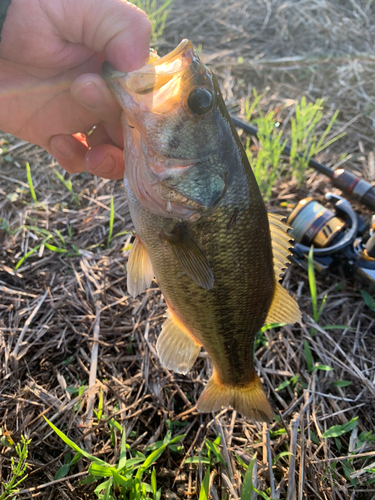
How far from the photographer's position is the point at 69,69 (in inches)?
84.2

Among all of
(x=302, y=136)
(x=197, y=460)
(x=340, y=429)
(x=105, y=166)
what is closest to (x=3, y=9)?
(x=105, y=166)

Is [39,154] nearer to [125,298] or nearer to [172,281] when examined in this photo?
[125,298]

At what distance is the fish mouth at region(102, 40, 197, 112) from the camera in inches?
60.3

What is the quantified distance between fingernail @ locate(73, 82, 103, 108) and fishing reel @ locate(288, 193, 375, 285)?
2.01 meters

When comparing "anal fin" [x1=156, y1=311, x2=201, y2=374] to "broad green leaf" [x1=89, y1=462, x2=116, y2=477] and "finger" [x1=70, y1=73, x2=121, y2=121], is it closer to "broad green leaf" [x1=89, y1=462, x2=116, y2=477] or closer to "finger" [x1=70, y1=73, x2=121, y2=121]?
"broad green leaf" [x1=89, y1=462, x2=116, y2=477]

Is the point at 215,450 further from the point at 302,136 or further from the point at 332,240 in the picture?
the point at 302,136

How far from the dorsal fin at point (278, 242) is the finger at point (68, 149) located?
1512 mm

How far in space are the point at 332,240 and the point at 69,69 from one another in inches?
97.2

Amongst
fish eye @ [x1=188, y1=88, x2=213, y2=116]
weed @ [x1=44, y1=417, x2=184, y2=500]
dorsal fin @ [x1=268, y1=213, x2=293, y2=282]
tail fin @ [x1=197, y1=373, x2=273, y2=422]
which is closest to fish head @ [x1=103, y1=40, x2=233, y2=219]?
fish eye @ [x1=188, y1=88, x2=213, y2=116]

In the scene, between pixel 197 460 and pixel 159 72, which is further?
pixel 197 460

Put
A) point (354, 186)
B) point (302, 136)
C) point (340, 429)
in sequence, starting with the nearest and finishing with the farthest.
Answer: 1. point (340, 429)
2. point (354, 186)
3. point (302, 136)

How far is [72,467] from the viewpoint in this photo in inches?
78.3

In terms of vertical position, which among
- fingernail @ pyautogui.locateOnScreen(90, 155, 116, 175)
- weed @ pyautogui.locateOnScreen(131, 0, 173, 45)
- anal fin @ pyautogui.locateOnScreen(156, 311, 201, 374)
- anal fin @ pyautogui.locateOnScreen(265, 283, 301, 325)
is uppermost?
weed @ pyautogui.locateOnScreen(131, 0, 173, 45)

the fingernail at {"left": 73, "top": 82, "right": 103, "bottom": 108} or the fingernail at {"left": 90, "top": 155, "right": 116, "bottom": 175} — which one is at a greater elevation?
the fingernail at {"left": 73, "top": 82, "right": 103, "bottom": 108}
